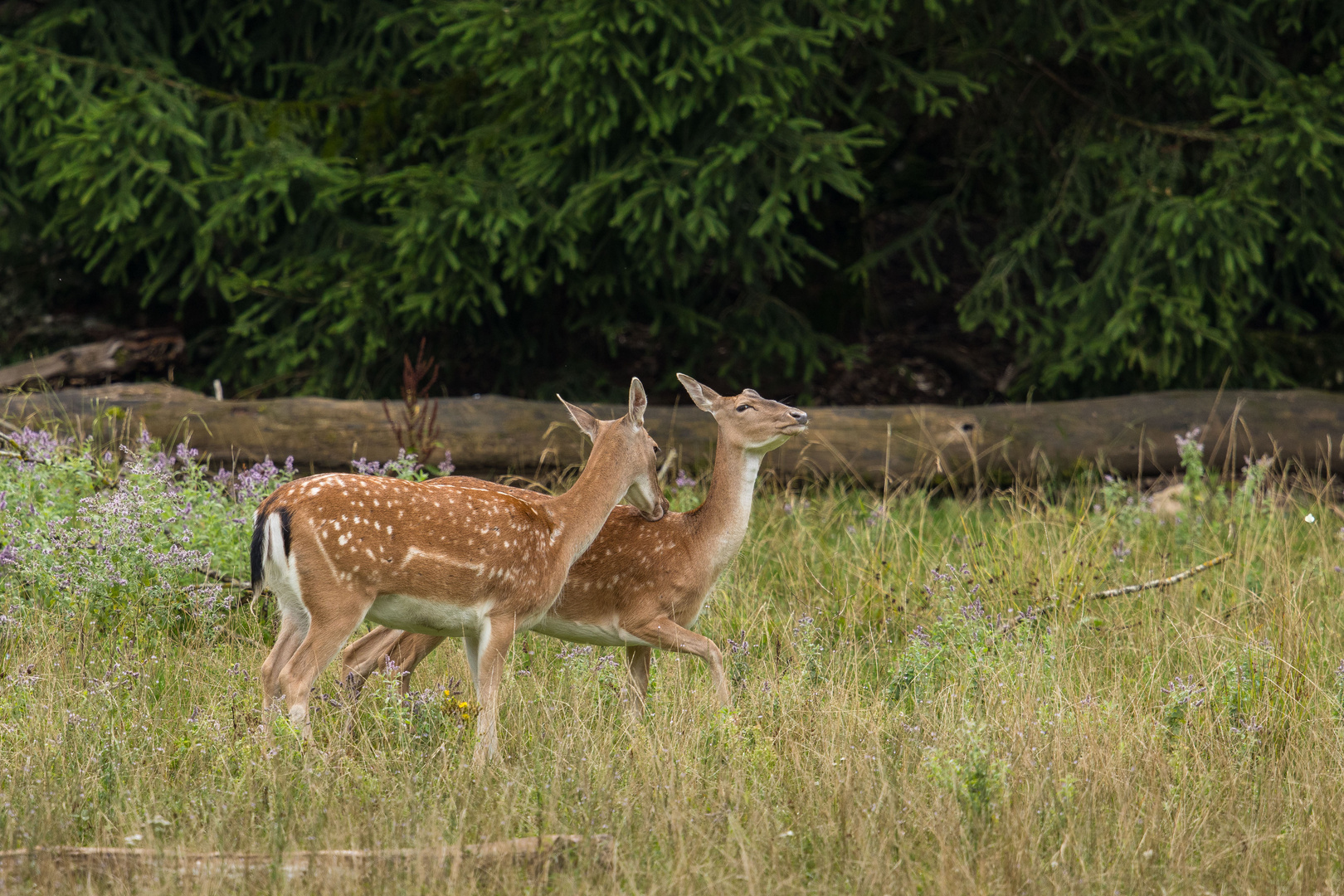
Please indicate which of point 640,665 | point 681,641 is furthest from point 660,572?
point 640,665

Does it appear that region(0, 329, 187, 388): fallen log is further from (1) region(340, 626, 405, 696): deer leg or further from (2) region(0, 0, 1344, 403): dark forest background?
(1) region(340, 626, 405, 696): deer leg

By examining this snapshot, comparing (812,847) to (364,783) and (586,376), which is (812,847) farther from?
(586,376)

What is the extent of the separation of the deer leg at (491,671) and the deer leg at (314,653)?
46cm

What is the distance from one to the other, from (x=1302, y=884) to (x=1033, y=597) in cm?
281

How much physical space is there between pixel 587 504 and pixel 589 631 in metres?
0.53

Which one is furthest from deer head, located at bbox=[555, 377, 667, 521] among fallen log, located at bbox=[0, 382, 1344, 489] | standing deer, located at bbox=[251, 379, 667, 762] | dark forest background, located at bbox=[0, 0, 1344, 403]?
dark forest background, located at bbox=[0, 0, 1344, 403]

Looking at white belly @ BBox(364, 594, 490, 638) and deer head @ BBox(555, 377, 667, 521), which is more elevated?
deer head @ BBox(555, 377, 667, 521)

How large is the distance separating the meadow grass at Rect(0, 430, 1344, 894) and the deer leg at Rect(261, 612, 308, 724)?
131 millimetres

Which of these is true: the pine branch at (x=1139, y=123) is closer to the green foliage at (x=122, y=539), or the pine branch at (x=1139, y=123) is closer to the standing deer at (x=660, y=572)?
the standing deer at (x=660, y=572)

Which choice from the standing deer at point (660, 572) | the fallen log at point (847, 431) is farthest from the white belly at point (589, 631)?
the fallen log at point (847, 431)

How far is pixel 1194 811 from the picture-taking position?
4.25 meters

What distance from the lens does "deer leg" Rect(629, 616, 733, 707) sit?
518cm

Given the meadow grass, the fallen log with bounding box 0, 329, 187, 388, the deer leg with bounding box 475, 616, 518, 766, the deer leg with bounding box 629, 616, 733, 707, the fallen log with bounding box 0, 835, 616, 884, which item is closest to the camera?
the fallen log with bounding box 0, 835, 616, 884

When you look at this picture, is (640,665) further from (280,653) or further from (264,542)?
(264,542)
